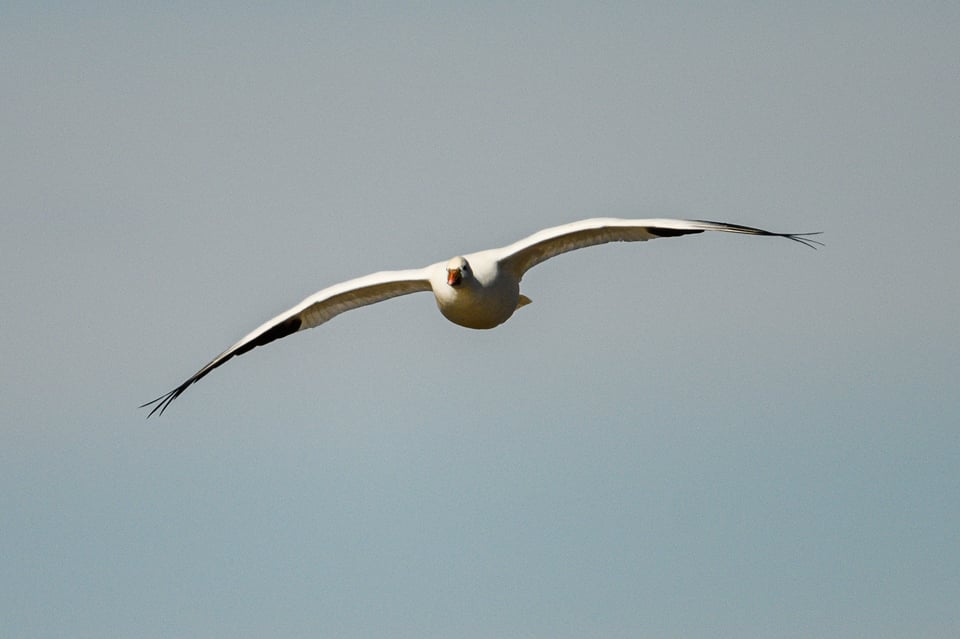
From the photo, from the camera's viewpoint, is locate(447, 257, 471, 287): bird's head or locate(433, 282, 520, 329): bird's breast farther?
locate(433, 282, 520, 329): bird's breast

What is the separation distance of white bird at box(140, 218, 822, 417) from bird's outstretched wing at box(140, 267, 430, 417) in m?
0.01

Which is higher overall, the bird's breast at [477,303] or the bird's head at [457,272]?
the bird's head at [457,272]

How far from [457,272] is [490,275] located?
0.70m

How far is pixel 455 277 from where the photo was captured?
26.7 metres

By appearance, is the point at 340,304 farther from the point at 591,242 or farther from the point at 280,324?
the point at 591,242

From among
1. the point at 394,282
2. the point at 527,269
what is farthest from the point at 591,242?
the point at 394,282

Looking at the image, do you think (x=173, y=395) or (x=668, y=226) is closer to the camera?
(x=668, y=226)

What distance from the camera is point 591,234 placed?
2778cm

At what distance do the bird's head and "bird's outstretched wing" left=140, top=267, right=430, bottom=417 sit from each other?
36.4 inches

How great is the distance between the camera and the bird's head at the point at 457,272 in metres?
26.7

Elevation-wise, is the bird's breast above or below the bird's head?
below

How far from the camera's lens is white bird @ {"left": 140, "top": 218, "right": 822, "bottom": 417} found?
27000mm

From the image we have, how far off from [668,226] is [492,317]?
8.34ft

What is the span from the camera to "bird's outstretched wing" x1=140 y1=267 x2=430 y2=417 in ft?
92.4
